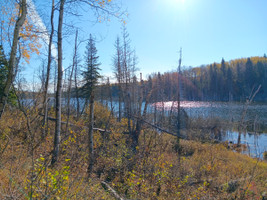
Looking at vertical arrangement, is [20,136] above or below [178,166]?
above

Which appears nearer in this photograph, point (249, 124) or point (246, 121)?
point (246, 121)

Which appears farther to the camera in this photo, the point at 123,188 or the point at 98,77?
the point at 98,77

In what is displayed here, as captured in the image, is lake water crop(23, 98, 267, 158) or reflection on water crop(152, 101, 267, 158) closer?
lake water crop(23, 98, 267, 158)

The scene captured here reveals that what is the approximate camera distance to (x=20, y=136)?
5.24 meters

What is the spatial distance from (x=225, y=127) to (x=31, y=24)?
2013 cm

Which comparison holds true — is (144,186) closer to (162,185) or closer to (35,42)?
(162,185)

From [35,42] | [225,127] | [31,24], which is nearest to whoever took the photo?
[31,24]

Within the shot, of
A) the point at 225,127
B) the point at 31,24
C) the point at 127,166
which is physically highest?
the point at 31,24

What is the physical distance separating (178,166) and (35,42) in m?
6.08

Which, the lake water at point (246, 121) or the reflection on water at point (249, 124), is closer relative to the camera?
the lake water at point (246, 121)

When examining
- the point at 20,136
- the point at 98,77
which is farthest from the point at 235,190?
the point at 98,77

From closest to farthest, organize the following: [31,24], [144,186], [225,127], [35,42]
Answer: [144,186] → [31,24] → [35,42] → [225,127]

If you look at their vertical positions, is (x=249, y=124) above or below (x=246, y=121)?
below

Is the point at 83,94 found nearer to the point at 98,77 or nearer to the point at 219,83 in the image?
the point at 98,77
